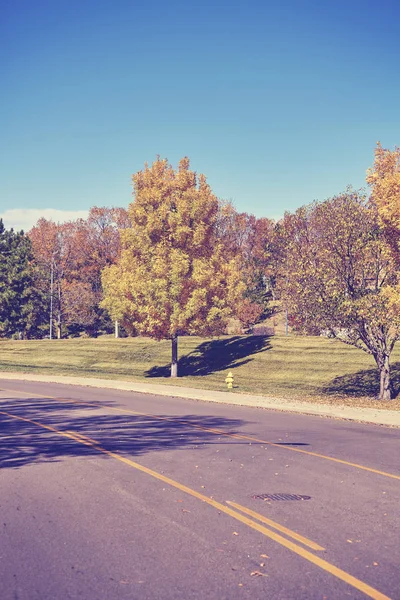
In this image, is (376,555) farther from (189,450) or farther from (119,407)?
(119,407)

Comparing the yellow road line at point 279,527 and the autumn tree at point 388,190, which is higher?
the autumn tree at point 388,190

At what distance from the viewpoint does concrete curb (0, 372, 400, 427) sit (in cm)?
1802

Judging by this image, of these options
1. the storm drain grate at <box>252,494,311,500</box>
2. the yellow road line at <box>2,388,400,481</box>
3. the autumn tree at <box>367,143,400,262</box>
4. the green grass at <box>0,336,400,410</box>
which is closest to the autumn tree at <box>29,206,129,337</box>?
the green grass at <box>0,336,400,410</box>

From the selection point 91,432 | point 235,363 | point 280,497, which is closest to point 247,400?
point 91,432

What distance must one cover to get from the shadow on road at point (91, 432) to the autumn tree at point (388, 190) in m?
8.50

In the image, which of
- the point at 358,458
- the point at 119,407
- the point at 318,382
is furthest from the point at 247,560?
the point at 318,382

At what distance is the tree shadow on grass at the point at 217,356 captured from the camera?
1537 inches

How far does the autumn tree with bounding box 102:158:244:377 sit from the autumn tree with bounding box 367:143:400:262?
1192cm

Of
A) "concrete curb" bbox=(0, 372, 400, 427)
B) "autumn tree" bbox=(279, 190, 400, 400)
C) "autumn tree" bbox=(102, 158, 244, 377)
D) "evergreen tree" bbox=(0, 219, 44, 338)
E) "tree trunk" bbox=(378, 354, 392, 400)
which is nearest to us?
"concrete curb" bbox=(0, 372, 400, 427)

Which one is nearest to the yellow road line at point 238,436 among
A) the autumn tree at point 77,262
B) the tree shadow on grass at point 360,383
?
the tree shadow on grass at point 360,383

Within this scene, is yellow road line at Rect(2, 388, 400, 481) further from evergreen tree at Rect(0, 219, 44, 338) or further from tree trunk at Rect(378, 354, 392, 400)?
evergreen tree at Rect(0, 219, 44, 338)

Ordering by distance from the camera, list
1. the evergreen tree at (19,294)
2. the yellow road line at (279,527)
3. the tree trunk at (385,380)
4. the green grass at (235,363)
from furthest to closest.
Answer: the evergreen tree at (19,294)
the green grass at (235,363)
the tree trunk at (385,380)
the yellow road line at (279,527)

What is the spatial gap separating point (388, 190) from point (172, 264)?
14.2 m

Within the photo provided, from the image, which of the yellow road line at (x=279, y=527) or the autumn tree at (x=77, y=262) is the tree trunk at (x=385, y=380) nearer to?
the yellow road line at (x=279, y=527)
